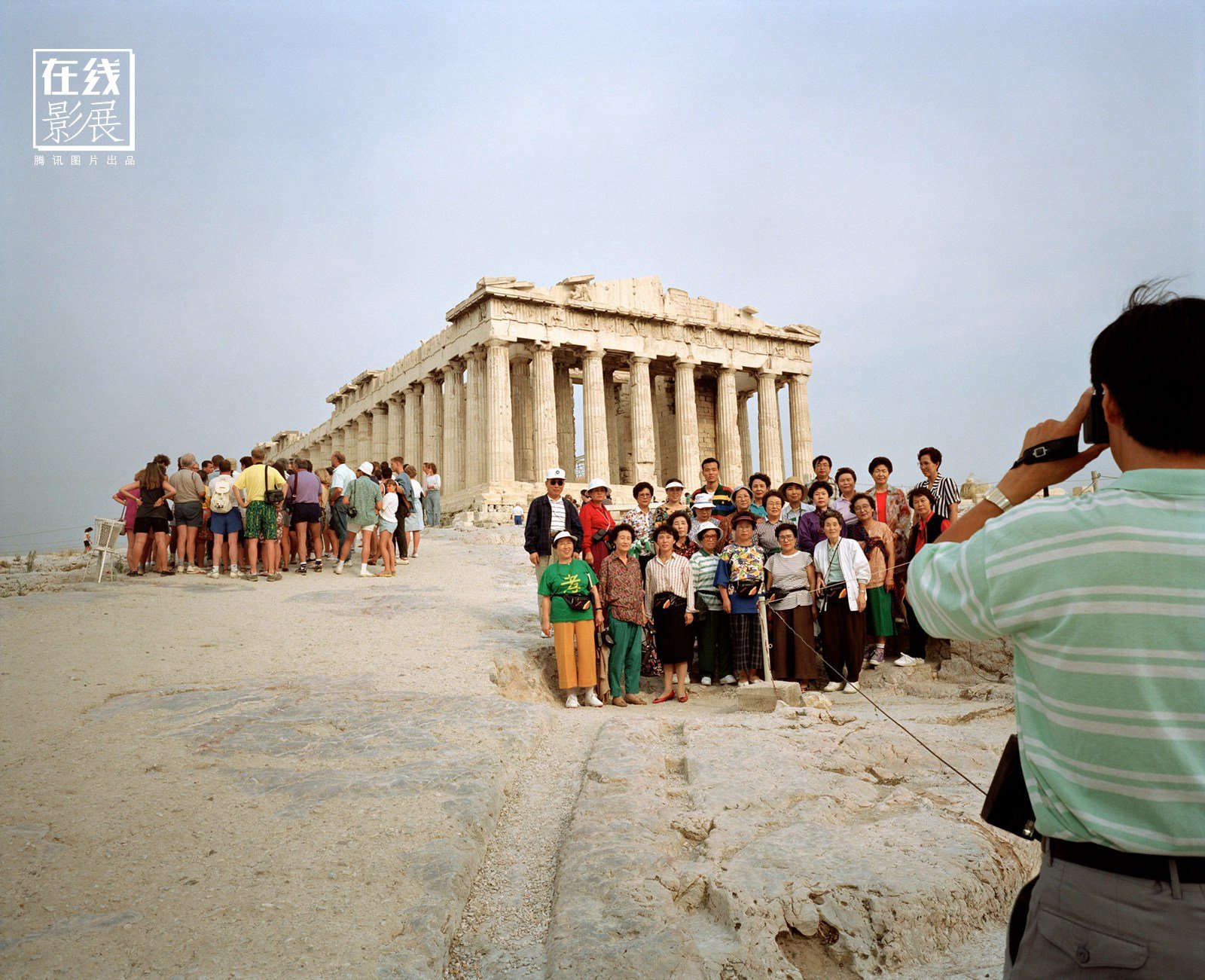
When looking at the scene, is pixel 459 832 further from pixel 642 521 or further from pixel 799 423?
pixel 799 423

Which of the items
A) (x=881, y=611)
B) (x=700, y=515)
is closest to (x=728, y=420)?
(x=700, y=515)

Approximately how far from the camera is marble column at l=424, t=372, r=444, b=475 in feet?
111

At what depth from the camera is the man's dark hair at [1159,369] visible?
170 centimetres

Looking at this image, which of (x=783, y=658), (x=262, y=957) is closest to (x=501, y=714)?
(x=262, y=957)

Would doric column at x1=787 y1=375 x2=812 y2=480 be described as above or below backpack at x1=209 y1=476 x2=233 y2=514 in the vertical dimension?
above

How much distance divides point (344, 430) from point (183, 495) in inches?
1227

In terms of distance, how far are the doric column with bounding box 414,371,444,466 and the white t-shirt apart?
2429 cm

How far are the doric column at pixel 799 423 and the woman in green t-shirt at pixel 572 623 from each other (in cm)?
2895

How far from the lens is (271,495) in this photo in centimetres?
1260

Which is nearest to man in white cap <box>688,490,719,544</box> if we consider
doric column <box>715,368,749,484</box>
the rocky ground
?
the rocky ground

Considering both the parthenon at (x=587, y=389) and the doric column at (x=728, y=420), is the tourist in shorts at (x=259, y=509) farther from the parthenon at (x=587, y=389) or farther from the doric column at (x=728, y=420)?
the doric column at (x=728, y=420)

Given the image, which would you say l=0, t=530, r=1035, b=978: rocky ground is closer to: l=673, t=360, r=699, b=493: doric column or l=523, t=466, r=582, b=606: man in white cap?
l=523, t=466, r=582, b=606: man in white cap

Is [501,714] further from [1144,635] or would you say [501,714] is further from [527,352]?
[527,352]

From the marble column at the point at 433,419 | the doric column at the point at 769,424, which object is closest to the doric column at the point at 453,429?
the marble column at the point at 433,419
